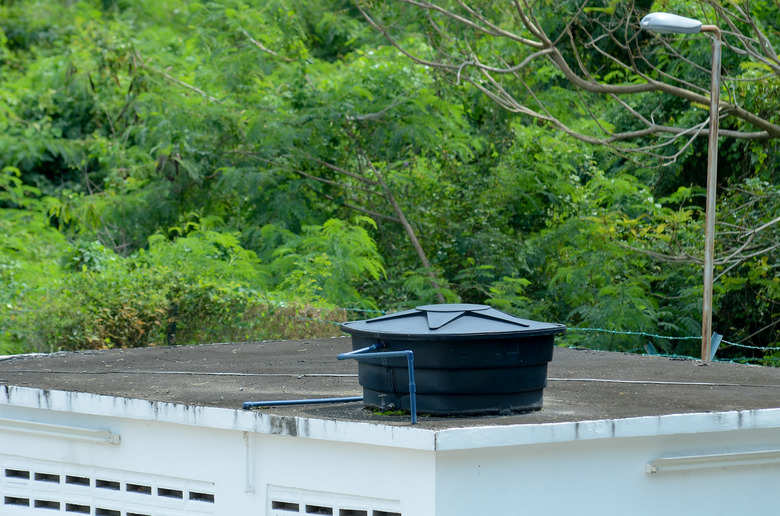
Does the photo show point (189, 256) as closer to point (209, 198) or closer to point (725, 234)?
point (209, 198)

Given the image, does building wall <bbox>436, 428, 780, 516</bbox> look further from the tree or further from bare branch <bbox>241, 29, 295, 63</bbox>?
bare branch <bbox>241, 29, 295, 63</bbox>

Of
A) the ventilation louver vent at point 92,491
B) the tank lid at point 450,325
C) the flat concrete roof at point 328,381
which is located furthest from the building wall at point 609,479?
the ventilation louver vent at point 92,491

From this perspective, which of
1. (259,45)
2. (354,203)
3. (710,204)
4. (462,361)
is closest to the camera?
(462,361)

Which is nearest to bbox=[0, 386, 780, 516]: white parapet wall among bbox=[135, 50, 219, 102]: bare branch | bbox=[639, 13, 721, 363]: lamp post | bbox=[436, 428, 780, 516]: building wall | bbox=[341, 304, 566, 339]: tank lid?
bbox=[436, 428, 780, 516]: building wall

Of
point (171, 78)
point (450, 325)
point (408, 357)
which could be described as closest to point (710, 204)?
point (450, 325)

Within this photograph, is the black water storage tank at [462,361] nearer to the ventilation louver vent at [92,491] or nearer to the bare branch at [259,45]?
the ventilation louver vent at [92,491]

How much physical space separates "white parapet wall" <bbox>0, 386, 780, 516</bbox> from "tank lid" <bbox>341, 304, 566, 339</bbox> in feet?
1.80

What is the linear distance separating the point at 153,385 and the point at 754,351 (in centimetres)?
995

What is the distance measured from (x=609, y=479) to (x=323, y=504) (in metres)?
1.50

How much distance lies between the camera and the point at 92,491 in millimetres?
5555

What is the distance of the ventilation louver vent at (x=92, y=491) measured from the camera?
523cm

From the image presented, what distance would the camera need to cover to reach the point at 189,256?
41.8ft

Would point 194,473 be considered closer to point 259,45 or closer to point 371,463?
point 371,463

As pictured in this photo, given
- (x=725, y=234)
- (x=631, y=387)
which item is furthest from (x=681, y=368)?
(x=725, y=234)
